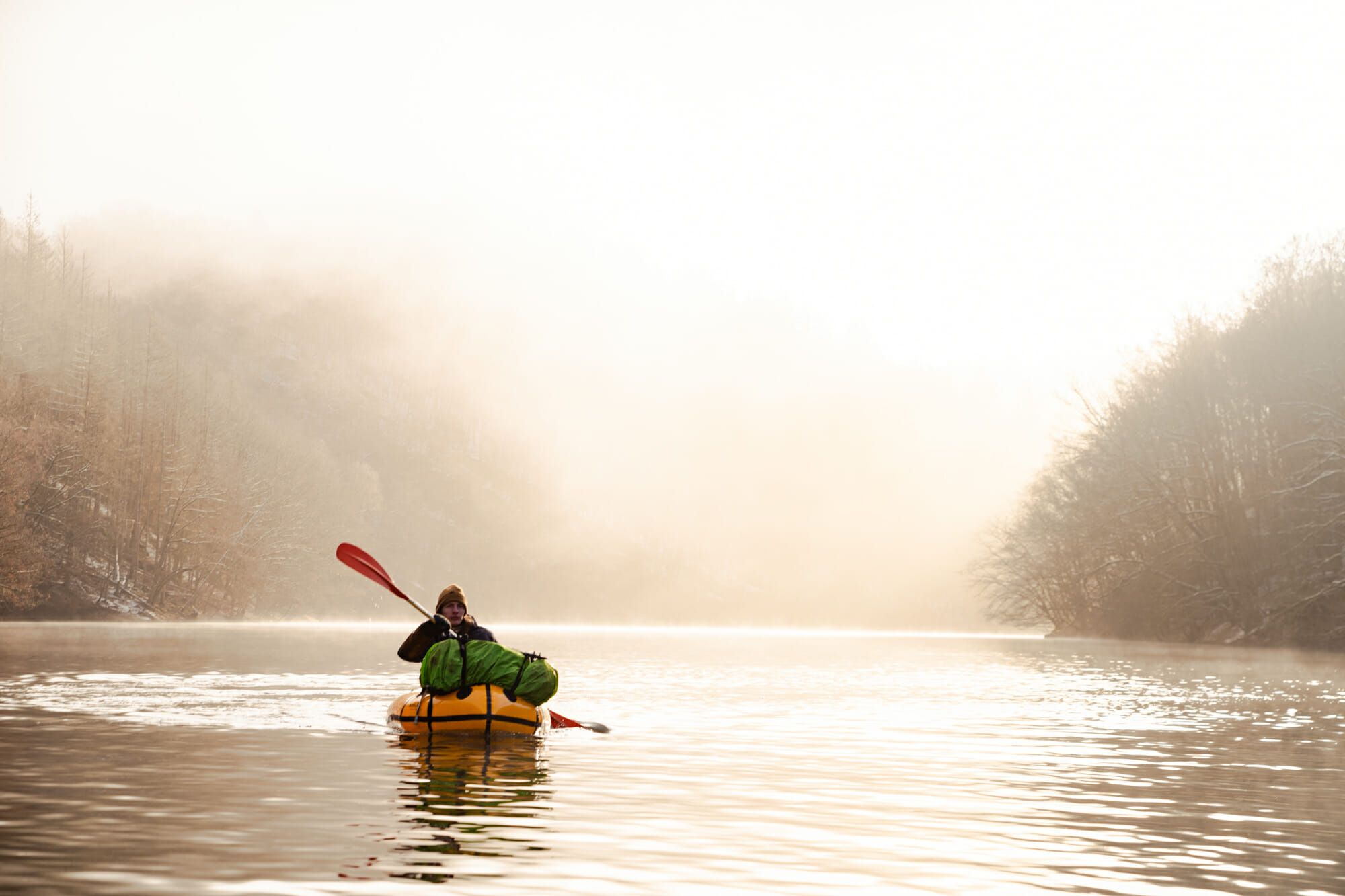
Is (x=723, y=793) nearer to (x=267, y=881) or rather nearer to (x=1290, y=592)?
(x=267, y=881)

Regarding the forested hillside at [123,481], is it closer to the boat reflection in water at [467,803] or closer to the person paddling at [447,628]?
the person paddling at [447,628]

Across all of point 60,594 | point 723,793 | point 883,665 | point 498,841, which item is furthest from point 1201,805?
point 60,594

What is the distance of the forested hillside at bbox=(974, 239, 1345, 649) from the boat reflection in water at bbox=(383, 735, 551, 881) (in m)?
41.7

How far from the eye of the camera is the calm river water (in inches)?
356

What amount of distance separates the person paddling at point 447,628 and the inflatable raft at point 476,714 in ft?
4.13

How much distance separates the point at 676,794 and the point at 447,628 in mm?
6741

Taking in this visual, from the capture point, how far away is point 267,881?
27.5ft

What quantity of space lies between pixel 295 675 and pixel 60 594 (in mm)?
58730

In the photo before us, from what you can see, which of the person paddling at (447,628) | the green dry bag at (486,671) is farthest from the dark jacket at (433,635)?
the green dry bag at (486,671)

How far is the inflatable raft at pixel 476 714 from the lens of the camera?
17.5 m

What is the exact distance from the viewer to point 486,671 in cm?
1770

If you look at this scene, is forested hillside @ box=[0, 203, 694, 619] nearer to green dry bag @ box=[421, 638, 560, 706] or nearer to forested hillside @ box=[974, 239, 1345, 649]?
forested hillside @ box=[974, 239, 1345, 649]

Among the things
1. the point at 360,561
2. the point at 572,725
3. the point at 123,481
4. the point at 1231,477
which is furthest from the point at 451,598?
the point at 123,481

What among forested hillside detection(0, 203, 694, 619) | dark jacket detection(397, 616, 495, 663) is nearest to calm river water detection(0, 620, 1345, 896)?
dark jacket detection(397, 616, 495, 663)
